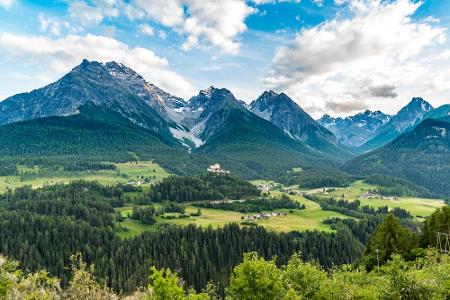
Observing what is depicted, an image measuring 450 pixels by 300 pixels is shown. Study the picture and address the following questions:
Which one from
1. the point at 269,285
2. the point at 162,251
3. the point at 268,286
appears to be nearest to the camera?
the point at 269,285

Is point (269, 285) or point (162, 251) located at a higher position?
point (269, 285)

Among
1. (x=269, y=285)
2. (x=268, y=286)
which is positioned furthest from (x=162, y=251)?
(x=269, y=285)

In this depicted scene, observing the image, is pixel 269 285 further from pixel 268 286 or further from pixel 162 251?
pixel 162 251

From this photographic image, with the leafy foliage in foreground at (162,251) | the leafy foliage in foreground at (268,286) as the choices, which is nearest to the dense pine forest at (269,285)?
the leafy foliage in foreground at (268,286)

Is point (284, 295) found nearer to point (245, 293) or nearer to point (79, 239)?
point (245, 293)

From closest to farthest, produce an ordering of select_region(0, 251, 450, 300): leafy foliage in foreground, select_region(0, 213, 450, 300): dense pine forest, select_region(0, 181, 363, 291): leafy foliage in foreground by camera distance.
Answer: select_region(0, 251, 450, 300): leafy foliage in foreground, select_region(0, 213, 450, 300): dense pine forest, select_region(0, 181, 363, 291): leafy foliage in foreground

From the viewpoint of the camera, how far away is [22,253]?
18225 centimetres

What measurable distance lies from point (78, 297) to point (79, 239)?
152m

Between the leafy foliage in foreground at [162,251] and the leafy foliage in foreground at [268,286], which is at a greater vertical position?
the leafy foliage in foreground at [268,286]

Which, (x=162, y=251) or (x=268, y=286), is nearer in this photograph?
(x=268, y=286)

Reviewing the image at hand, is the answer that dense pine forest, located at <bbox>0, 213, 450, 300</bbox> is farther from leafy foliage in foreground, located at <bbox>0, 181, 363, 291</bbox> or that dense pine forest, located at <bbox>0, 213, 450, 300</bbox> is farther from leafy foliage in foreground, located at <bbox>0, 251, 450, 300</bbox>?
leafy foliage in foreground, located at <bbox>0, 181, 363, 291</bbox>

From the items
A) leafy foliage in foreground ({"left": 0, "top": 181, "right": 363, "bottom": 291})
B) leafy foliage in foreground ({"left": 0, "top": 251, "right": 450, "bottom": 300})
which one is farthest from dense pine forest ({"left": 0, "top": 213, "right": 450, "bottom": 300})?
leafy foliage in foreground ({"left": 0, "top": 181, "right": 363, "bottom": 291})

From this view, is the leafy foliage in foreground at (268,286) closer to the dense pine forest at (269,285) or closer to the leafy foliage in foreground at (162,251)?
the dense pine forest at (269,285)

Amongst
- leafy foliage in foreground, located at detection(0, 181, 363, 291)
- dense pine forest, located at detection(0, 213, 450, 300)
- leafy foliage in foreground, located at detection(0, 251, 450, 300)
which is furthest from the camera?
leafy foliage in foreground, located at detection(0, 181, 363, 291)
